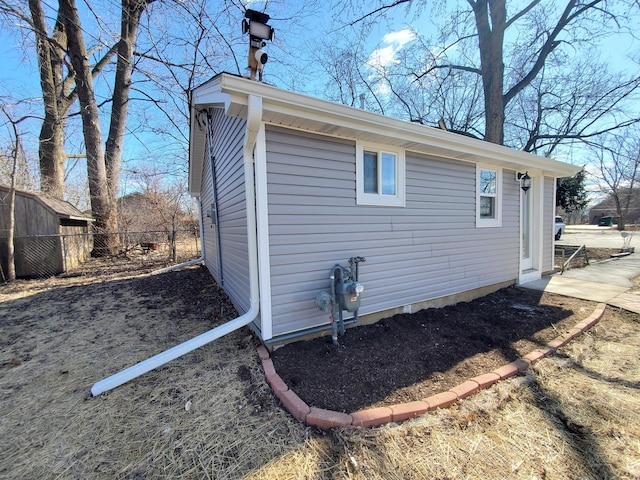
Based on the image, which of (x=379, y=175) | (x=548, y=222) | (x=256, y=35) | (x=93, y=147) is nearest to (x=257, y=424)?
(x=379, y=175)

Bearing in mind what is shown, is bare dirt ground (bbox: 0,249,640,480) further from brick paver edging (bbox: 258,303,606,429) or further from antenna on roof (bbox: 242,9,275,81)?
antenna on roof (bbox: 242,9,275,81)

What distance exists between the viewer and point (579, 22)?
934 centimetres

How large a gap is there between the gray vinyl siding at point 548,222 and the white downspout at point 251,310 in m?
6.98

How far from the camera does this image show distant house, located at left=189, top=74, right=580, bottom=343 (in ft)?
9.71

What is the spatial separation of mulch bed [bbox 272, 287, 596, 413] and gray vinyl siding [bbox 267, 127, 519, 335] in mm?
357

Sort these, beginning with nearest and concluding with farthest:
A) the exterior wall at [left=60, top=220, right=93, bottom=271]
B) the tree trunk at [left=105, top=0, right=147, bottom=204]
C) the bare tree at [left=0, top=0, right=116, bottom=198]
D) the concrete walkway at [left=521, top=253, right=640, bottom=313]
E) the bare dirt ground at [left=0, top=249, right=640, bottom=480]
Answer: the bare dirt ground at [left=0, top=249, right=640, bottom=480], the concrete walkway at [left=521, top=253, right=640, bottom=313], the exterior wall at [left=60, top=220, right=93, bottom=271], the bare tree at [left=0, top=0, right=116, bottom=198], the tree trunk at [left=105, top=0, right=147, bottom=204]

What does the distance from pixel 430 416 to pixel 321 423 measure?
0.86 metres

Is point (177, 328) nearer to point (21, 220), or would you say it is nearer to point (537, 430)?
point (537, 430)

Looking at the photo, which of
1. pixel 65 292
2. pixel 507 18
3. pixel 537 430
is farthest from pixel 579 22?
pixel 65 292

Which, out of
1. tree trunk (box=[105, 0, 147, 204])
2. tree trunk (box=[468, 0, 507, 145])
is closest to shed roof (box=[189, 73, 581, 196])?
tree trunk (box=[468, 0, 507, 145])

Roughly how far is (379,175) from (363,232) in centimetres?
83

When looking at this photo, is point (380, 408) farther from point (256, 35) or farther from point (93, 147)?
point (93, 147)

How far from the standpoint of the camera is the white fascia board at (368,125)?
2.52 m

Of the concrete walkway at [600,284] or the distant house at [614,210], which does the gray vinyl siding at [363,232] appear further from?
the distant house at [614,210]
